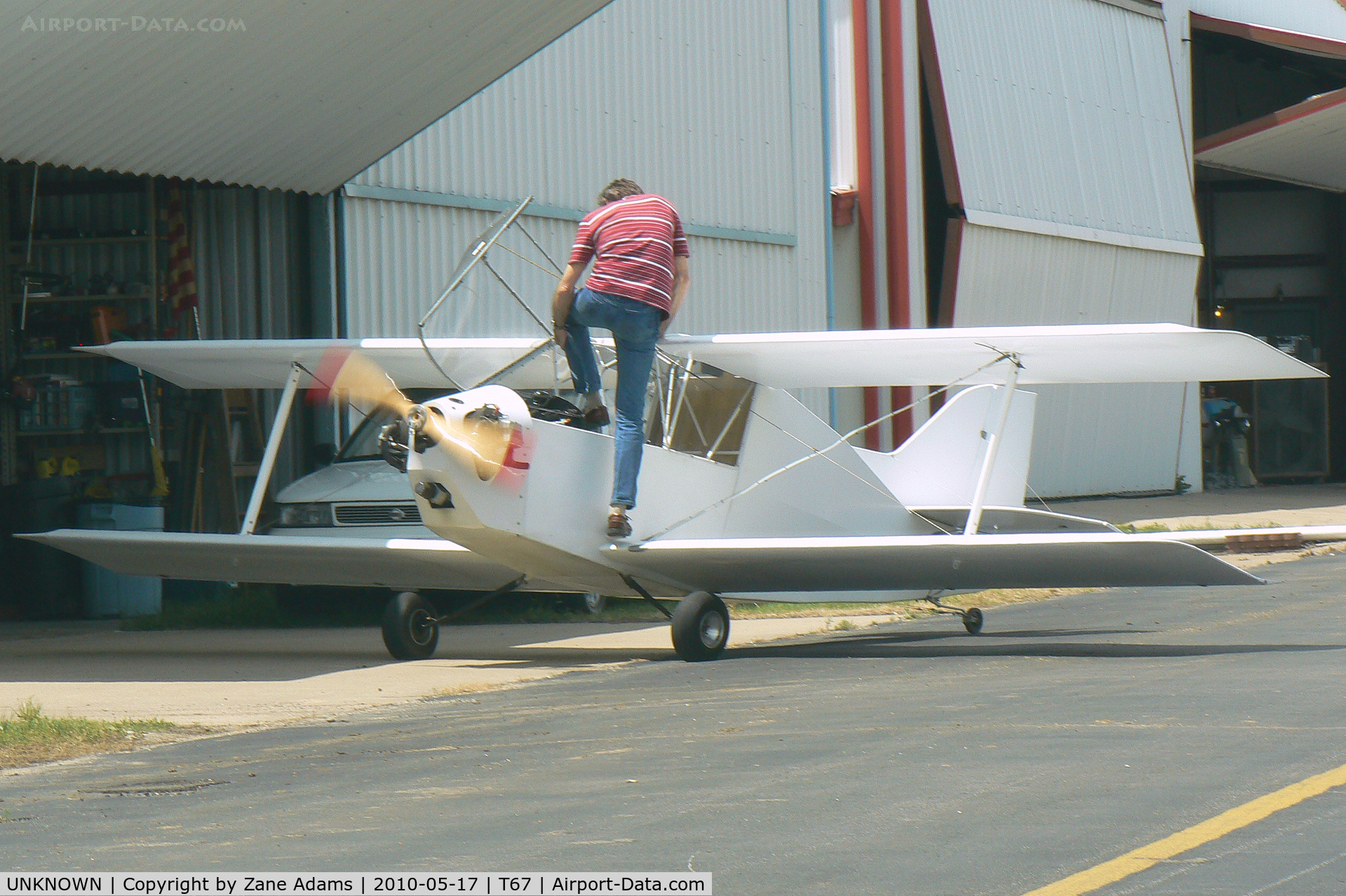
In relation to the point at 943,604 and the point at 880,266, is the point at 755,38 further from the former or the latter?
the point at 943,604

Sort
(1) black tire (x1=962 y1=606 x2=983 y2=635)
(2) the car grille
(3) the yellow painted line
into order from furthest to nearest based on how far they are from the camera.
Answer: (2) the car grille, (1) black tire (x1=962 y1=606 x2=983 y2=635), (3) the yellow painted line

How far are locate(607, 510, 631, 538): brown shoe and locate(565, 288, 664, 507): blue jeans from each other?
0.22ft

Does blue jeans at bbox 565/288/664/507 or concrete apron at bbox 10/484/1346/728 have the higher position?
blue jeans at bbox 565/288/664/507

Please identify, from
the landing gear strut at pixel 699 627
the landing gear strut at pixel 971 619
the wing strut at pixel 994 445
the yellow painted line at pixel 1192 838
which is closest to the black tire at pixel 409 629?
the landing gear strut at pixel 699 627

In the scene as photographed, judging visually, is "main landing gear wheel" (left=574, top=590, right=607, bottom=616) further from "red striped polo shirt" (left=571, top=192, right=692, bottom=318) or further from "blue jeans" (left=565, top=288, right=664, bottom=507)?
"red striped polo shirt" (left=571, top=192, right=692, bottom=318)

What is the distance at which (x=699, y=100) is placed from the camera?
62.2 ft

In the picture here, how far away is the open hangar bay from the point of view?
4199 mm

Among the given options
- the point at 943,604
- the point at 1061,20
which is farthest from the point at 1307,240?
the point at 943,604

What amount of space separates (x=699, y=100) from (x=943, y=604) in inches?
348

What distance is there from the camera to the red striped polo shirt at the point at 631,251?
8.70 meters

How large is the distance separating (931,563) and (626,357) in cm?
208

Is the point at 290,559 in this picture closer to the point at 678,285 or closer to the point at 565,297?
the point at 565,297

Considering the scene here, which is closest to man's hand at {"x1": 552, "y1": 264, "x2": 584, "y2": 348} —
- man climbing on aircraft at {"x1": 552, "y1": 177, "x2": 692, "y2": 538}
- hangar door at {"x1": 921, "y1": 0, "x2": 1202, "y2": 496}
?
man climbing on aircraft at {"x1": 552, "y1": 177, "x2": 692, "y2": 538}

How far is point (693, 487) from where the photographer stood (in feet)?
31.4
